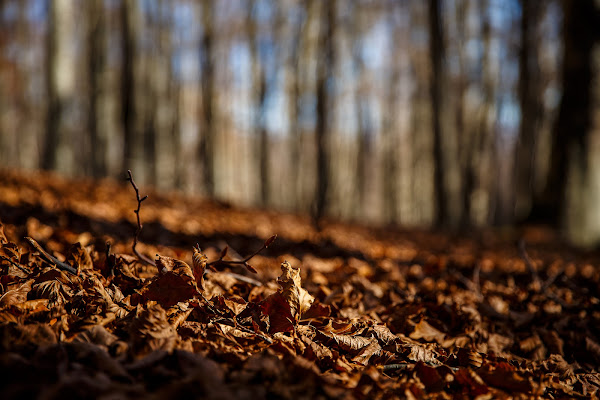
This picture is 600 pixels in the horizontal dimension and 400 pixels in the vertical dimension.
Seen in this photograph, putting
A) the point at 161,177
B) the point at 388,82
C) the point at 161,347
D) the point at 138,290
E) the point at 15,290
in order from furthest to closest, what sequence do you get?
the point at 388,82 → the point at 161,177 → the point at 138,290 → the point at 15,290 → the point at 161,347

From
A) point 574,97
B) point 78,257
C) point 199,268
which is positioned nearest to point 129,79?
point 574,97

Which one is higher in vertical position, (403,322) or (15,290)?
(15,290)

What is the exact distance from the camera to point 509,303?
8.47 feet

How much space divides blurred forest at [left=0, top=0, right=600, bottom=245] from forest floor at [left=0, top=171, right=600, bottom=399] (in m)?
5.13

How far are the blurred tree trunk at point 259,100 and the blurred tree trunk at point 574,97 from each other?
11.3 metres

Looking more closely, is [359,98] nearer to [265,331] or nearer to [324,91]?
[324,91]

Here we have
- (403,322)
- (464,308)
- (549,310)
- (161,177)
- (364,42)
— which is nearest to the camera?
(403,322)

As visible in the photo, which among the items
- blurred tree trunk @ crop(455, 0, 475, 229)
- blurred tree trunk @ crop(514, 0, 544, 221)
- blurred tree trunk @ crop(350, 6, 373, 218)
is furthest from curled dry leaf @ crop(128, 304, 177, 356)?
blurred tree trunk @ crop(350, 6, 373, 218)

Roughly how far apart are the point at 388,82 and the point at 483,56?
454 inches

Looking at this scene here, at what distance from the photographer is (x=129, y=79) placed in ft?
33.6

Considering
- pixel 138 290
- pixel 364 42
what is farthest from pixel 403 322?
pixel 364 42

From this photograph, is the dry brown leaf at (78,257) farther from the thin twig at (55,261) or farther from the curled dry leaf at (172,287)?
the curled dry leaf at (172,287)

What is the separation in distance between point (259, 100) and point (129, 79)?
26.5ft

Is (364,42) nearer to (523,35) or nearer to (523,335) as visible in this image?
(523,35)
